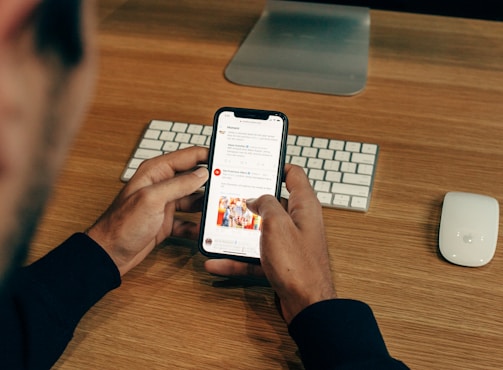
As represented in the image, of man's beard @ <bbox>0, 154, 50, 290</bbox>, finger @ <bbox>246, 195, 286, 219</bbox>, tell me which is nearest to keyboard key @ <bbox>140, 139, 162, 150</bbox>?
finger @ <bbox>246, 195, 286, 219</bbox>

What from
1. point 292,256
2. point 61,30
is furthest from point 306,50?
point 61,30

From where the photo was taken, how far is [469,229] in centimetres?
67

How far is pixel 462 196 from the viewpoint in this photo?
2.33ft

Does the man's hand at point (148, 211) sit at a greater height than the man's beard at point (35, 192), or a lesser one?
lesser

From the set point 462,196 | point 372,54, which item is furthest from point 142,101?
point 462,196

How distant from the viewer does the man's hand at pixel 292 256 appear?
0.59 meters

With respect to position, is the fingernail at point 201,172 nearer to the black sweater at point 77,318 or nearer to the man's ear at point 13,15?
the black sweater at point 77,318

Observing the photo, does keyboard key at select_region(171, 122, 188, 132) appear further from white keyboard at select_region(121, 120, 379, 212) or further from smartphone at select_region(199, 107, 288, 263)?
smartphone at select_region(199, 107, 288, 263)

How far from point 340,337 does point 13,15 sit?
44 cm

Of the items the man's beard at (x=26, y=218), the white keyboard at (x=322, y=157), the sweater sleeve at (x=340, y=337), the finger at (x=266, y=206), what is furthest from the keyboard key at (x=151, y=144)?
the man's beard at (x=26, y=218)

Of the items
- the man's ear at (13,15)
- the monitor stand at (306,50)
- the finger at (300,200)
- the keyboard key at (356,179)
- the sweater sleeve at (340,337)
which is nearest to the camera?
the man's ear at (13,15)

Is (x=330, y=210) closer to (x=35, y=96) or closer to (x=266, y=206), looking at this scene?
(x=266, y=206)

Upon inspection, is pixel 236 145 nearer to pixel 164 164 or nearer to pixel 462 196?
pixel 164 164

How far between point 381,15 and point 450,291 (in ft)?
2.10
